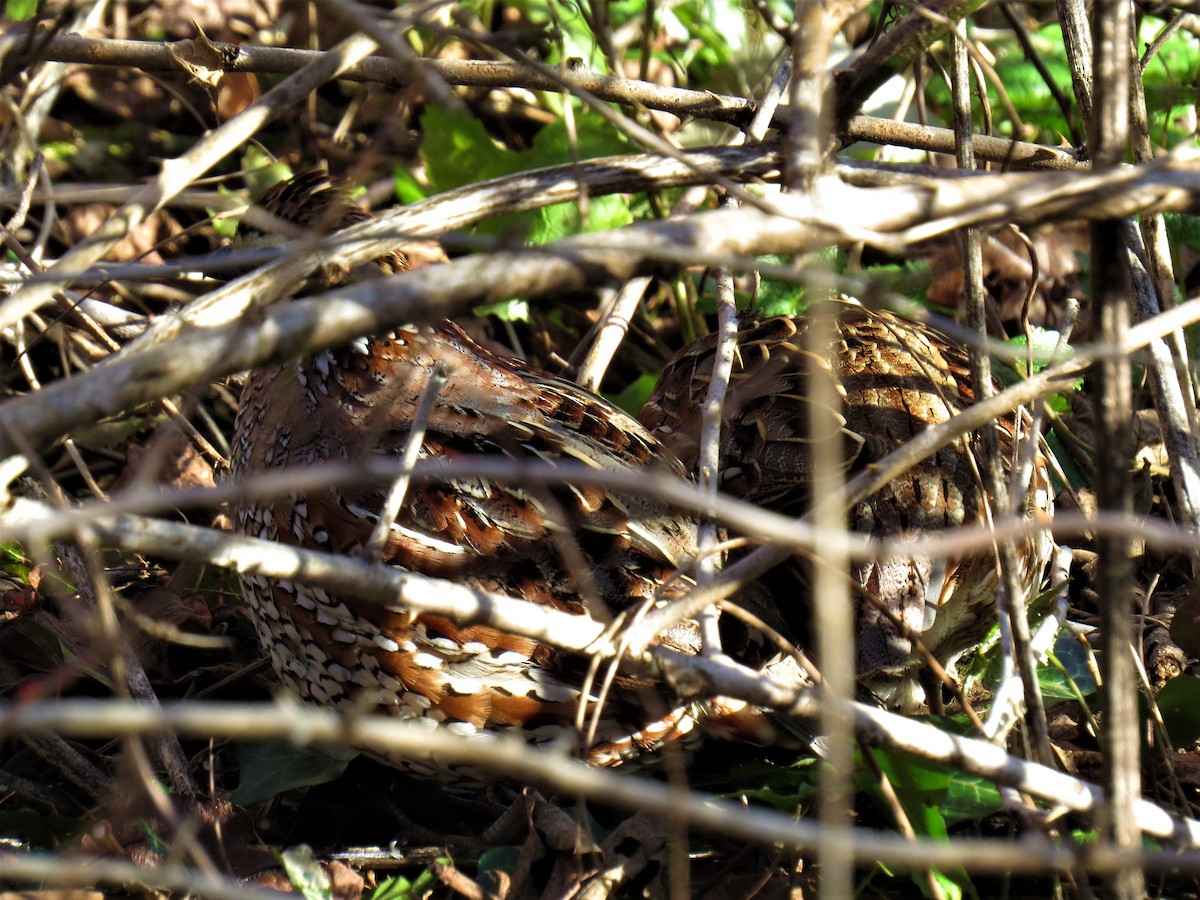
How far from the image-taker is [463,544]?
2.58 metres

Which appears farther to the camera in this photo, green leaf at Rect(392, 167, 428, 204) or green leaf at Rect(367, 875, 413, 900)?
green leaf at Rect(392, 167, 428, 204)

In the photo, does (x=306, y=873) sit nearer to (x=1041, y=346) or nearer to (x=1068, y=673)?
(x=1068, y=673)

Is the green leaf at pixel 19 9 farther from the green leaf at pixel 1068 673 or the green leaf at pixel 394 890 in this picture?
the green leaf at pixel 1068 673

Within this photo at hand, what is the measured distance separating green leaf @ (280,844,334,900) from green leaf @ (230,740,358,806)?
20 centimetres

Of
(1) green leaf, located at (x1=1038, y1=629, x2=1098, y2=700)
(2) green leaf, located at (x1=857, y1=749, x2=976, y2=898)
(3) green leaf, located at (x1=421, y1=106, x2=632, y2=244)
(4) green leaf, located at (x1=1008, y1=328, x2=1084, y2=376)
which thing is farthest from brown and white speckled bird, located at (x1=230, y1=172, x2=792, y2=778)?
(3) green leaf, located at (x1=421, y1=106, x2=632, y2=244)

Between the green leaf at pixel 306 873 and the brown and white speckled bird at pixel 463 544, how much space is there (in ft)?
0.95

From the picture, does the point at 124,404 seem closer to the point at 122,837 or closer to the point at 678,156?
the point at 678,156

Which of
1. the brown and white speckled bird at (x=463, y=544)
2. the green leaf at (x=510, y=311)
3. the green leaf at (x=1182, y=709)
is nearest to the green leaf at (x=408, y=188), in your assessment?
the green leaf at (x=510, y=311)

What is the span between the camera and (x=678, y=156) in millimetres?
1834

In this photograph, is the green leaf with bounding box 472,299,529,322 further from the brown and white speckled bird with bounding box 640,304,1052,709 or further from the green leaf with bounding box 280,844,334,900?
the green leaf with bounding box 280,844,334,900

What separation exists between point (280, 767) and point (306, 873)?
33 centimetres

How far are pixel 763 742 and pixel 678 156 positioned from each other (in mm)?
1379

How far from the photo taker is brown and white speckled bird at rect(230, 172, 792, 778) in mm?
2502

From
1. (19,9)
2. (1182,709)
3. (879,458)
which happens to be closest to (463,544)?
(879,458)
